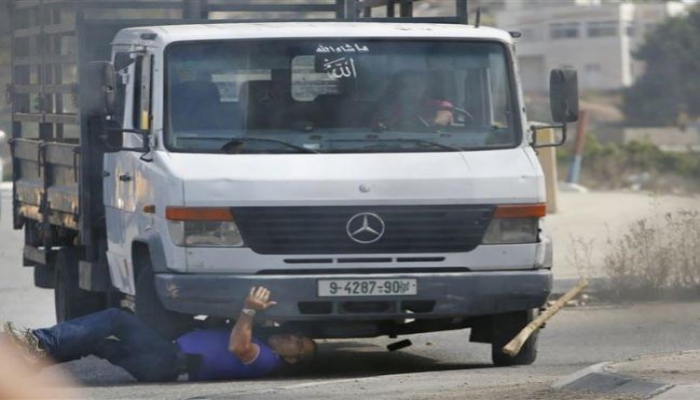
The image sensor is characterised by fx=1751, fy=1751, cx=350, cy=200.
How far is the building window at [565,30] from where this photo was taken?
253 ft

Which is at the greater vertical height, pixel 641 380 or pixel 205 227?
pixel 205 227

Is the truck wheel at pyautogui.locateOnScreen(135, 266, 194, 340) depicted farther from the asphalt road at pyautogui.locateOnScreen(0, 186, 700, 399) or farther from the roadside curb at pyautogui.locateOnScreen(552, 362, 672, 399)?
the roadside curb at pyautogui.locateOnScreen(552, 362, 672, 399)

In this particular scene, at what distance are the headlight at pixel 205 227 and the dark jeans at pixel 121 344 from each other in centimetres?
54

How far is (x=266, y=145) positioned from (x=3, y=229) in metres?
14.3

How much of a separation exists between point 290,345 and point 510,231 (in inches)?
54.9

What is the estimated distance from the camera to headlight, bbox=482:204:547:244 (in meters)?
9.83

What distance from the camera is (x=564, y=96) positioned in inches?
408

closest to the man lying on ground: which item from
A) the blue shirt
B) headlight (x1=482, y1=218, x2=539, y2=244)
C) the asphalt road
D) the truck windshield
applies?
the blue shirt

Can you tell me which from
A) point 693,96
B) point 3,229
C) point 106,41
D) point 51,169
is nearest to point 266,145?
point 106,41

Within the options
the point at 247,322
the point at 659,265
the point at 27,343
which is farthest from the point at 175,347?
the point at 659,265

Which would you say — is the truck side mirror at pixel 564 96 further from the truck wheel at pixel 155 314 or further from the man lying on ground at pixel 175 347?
the truck wheel at pixel 155 314

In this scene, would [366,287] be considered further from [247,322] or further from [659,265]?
[659,265]

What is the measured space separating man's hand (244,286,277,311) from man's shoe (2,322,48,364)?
1123 mm

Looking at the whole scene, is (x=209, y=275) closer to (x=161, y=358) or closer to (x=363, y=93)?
(x=161, y=358)
